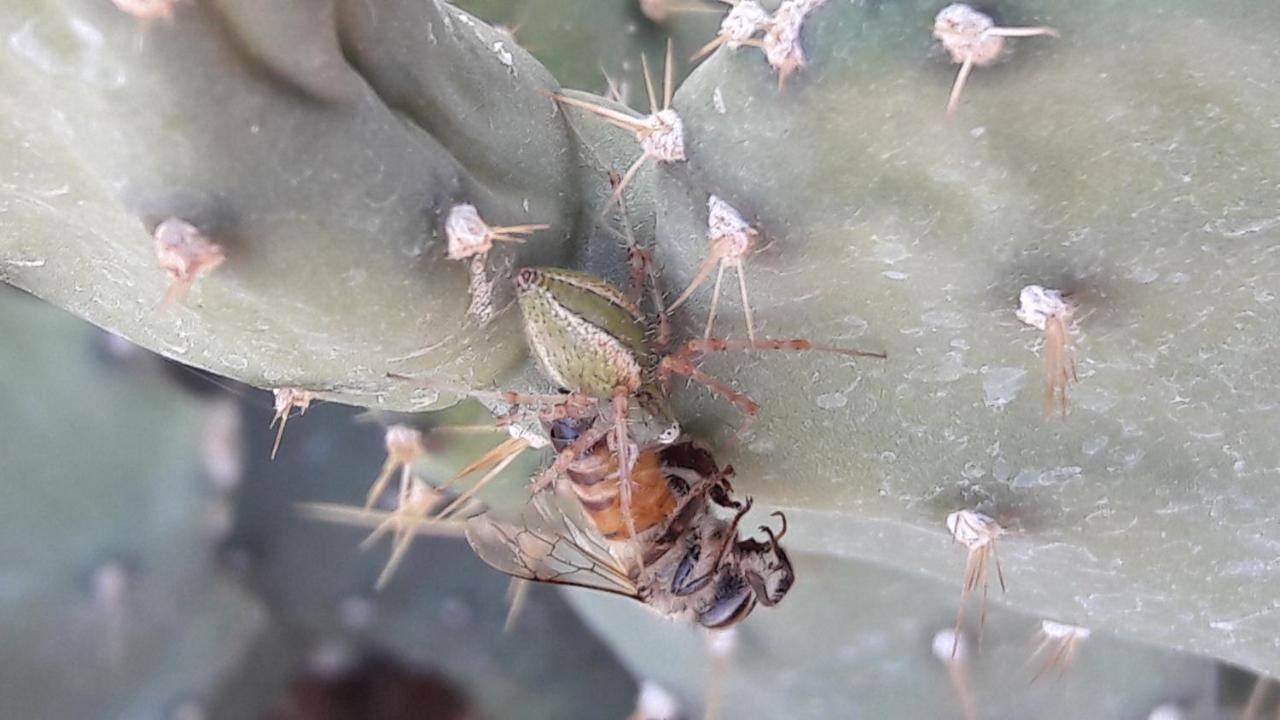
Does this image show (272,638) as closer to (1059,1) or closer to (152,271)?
(152,271)

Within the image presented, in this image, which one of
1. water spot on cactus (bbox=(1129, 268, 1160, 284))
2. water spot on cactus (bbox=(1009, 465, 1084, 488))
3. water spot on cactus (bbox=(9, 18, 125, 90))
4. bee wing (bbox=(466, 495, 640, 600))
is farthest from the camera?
bee wing (bbox=(466, 495, 640, 600))

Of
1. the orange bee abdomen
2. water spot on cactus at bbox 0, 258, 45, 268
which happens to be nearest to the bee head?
the orange bee abdomen

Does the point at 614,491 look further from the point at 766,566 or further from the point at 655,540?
the point at 766,566

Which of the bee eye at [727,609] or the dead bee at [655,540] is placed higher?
the dead bee at [655,540]

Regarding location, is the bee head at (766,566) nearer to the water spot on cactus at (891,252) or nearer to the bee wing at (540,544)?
the bee wing at (540,544)

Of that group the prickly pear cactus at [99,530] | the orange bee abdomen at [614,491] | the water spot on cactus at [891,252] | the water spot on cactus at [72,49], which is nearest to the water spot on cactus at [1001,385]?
the water spot on cactus at [891,252]

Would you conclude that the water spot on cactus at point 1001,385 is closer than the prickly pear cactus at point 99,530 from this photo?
Yes

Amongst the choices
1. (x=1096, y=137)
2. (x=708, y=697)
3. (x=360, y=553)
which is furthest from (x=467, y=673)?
(x=1096, y=137)

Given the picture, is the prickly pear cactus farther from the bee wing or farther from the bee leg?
the bee leg
